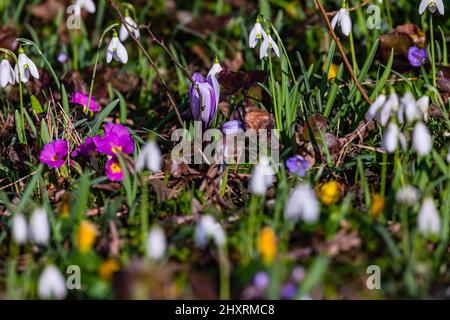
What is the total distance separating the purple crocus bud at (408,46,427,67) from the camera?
3.24 meters

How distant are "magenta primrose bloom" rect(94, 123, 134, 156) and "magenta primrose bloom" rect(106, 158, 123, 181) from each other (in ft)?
0.10

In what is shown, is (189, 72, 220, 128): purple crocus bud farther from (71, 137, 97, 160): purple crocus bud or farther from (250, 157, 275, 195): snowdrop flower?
(250, 157, 275, 195): snowdrop flower

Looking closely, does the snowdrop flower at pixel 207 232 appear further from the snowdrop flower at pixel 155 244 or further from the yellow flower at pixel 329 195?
the yellow flower at pixel 329 195

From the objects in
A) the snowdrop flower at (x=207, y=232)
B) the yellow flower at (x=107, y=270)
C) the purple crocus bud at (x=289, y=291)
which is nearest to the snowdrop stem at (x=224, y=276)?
the snowdrop flower at (x=207, y=232)

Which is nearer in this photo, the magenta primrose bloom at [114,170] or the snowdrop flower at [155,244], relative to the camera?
the snowdrop flower at [155,244]

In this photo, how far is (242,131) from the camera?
2.87 metres

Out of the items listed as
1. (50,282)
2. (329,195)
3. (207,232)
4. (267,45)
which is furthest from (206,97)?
(50,282)

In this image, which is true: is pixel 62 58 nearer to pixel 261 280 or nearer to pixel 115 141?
pixel 115 141

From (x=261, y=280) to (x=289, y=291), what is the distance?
8 cm

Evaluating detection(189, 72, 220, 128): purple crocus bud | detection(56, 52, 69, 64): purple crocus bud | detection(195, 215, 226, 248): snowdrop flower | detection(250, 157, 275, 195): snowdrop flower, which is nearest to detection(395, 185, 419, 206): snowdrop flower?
detection(250, 157, 275, 195): snowdrop flower

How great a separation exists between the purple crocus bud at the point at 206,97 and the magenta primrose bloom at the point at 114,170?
391mm

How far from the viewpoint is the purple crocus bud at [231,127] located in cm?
285

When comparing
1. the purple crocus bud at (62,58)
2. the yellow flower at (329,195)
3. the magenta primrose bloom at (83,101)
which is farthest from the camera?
the purple crocus bud at (62,58)
